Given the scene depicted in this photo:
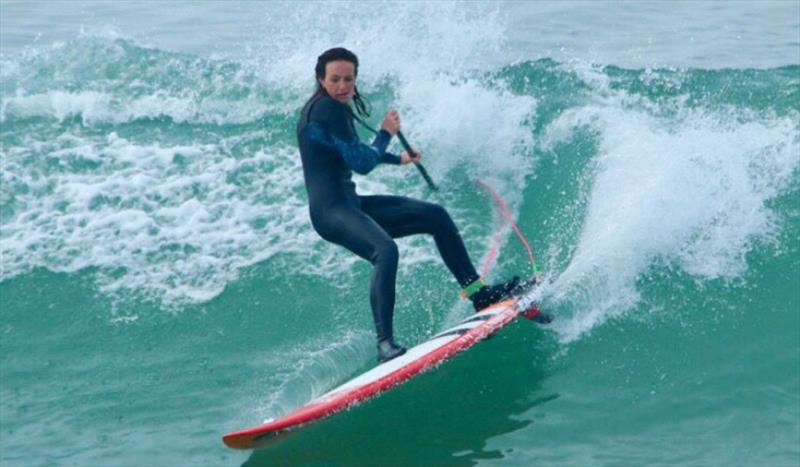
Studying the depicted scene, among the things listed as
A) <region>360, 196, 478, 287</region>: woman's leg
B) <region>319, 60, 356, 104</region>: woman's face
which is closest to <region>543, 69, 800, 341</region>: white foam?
<region>360, 196, 478, 287</region>: woman's leg

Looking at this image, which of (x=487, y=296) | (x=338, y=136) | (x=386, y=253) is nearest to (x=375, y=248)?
(x=386, y=253)

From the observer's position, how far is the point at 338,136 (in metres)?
6.27

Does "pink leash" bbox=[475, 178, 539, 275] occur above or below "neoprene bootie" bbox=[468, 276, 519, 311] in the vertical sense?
above

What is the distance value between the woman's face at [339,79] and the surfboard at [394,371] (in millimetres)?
1536

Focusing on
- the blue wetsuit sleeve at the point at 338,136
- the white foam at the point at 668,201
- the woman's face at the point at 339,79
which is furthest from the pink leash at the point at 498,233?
the woman's face at the point at 339,79

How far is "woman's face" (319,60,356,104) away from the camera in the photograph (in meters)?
6.21

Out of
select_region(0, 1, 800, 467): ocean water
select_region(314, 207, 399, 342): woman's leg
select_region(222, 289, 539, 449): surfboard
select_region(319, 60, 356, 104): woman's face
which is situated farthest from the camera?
select_region(314, 207, 399, 342): woman's leg

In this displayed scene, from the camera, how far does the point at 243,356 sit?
715 centimetres

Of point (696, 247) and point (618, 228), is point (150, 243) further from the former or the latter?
point (696, 247)

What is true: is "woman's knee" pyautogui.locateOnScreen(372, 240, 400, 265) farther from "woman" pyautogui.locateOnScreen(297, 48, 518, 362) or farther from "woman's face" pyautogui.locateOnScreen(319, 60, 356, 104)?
"woman's face" pyautogui.locateOnScreen(319, 60, 356, 104)

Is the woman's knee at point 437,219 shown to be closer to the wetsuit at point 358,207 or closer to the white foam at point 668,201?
the wetsuit at point 358,207

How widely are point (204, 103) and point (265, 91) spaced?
668mm

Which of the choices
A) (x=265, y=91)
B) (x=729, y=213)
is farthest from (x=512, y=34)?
(x=729, y=213)

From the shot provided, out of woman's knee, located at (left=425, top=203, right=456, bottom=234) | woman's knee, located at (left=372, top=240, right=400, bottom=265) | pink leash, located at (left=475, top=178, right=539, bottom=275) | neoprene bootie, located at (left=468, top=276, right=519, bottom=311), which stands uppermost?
woman's knee, located at (left=425, top=203, right=456, bottom=234)
